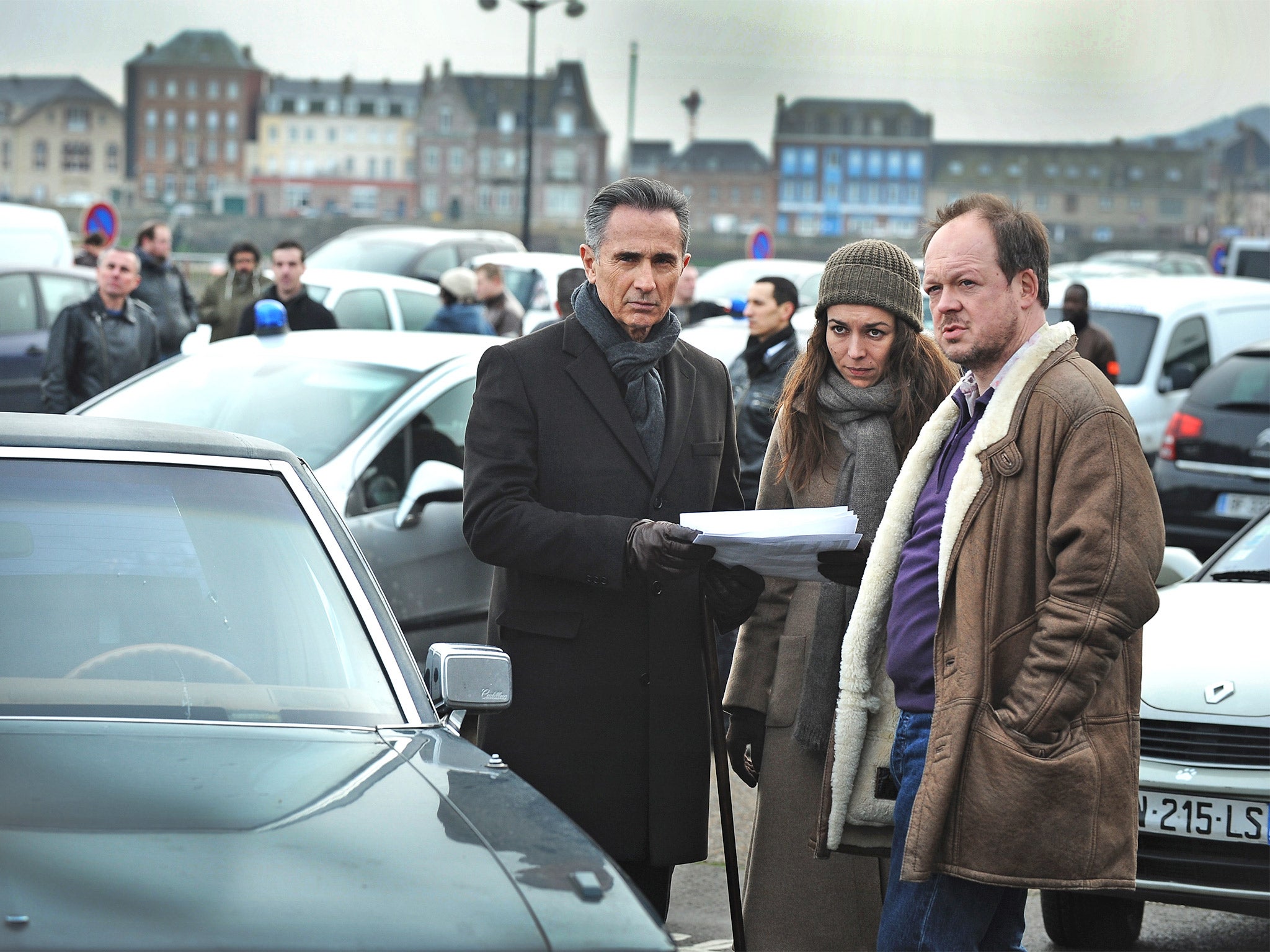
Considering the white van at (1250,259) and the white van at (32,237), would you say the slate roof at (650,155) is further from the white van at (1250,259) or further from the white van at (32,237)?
the white van at (32,237)

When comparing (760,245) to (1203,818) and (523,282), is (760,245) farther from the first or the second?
(1203,818)

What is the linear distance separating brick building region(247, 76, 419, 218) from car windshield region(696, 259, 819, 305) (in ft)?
391

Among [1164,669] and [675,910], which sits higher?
[1164,669]

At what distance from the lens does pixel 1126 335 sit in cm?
1405

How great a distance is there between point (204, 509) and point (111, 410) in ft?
11.9

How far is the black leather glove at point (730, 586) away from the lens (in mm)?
3311

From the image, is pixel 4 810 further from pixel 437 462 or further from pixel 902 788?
pixel 437 462

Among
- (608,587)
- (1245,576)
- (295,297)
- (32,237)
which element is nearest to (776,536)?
(608,587)

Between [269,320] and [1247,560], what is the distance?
441 centimetres

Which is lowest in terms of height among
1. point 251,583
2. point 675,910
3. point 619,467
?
point 675,910

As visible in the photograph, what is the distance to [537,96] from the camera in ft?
430

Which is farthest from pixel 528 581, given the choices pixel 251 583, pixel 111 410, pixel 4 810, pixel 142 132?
pixel 142 132

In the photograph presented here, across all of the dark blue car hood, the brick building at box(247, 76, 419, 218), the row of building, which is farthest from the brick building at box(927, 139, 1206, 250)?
the dark blue car hood

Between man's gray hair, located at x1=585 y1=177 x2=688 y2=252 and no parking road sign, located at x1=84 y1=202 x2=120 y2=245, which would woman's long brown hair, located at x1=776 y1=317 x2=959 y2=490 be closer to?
man's gray hair, located at x1=585 y1=177 x2=688 y2=252
